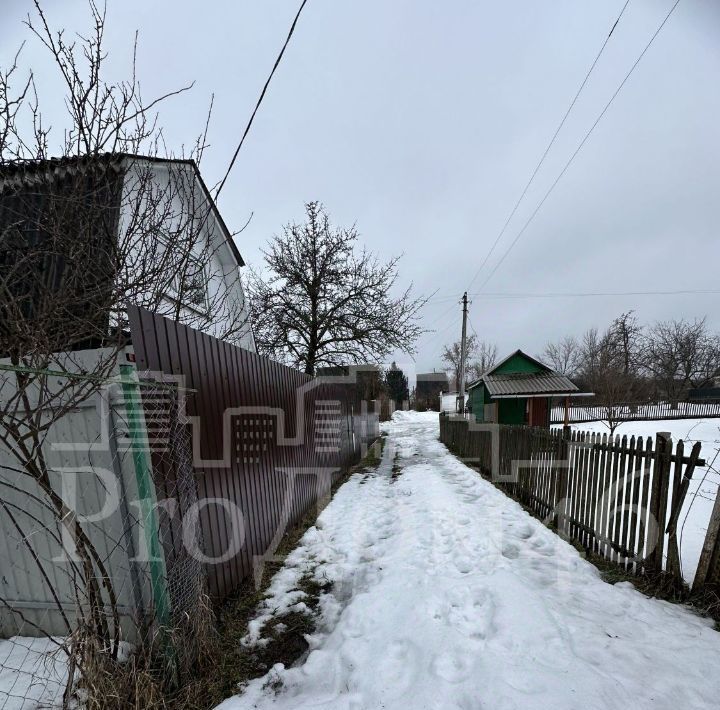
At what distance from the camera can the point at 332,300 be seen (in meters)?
13.2

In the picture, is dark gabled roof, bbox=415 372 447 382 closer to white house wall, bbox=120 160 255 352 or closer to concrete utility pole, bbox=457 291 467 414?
concrete utility pole, bbox=457 291 467 414

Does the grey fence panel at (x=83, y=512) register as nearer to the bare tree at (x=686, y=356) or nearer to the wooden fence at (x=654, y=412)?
the wooden fence at (x=654, y=412)

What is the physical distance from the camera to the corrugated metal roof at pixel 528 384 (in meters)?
14.1

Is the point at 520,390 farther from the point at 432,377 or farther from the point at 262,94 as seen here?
the point at 432,377

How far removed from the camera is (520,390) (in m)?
14.3

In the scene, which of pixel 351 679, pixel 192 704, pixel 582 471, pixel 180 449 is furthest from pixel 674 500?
pixel 180 449

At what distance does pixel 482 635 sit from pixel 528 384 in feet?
44.6

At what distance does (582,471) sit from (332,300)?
1033cm

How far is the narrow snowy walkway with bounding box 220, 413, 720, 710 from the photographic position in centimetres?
195

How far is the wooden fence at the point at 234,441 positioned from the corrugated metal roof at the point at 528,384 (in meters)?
11.0

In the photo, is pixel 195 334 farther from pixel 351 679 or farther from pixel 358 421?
pixel 358 421

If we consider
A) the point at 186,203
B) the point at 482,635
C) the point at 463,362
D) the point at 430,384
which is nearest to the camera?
the point at 482,635

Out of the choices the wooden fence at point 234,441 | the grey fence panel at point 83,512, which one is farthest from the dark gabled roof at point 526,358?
the grey fence panel at point 83,512

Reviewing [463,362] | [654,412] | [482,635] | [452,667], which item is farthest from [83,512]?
[654,412]
